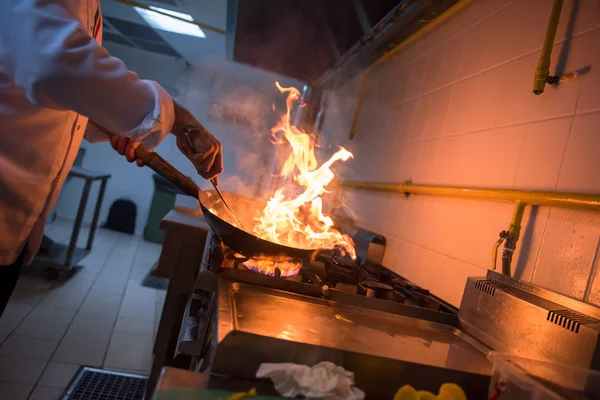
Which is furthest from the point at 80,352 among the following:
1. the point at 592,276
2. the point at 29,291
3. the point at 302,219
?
the point at 592,276

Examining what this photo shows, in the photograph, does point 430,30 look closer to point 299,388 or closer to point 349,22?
point 349,22

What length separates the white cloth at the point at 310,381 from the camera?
0.75 metres

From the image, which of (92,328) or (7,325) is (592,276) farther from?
(7,325)

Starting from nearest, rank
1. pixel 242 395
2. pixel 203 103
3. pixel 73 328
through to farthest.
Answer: pixel 242 395 → pixel 73 328 → pixel 203 103

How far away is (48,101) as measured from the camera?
1083 millimetres

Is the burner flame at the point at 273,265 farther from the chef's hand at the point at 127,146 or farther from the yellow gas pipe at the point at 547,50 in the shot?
the yellow gas pipe at the point at 547,50

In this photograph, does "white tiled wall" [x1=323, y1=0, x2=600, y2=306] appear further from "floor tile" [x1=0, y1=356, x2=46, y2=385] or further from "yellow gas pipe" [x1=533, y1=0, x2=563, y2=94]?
"floor tile" [x1=0, y1=356, x2=46, y2=385]

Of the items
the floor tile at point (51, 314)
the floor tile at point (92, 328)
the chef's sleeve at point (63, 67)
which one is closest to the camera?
the chef's sleeve at point (63, 67)

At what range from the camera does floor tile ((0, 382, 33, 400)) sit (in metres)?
1.96

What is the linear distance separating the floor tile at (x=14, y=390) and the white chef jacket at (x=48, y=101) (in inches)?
41.5

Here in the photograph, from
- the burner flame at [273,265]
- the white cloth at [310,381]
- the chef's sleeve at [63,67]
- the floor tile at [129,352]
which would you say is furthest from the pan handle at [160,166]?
the floor tile at [129,352]

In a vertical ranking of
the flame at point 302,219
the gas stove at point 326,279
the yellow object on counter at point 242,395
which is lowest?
the yellow object on counter at point 242,395

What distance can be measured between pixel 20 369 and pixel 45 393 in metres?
0.27

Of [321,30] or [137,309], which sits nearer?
[321,30]
